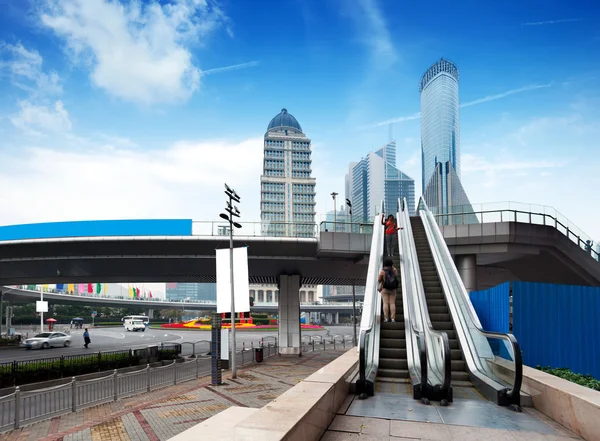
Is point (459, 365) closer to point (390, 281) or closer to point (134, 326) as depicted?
point (390, 281)

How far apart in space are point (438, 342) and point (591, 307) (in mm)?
5351

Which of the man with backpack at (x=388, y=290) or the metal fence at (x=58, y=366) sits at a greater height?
the man with backpack at (x=388, y=290)

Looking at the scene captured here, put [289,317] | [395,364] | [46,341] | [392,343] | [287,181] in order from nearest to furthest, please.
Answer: [395,364] → [392,343] → [289,317] → [46,341] → [287,181]

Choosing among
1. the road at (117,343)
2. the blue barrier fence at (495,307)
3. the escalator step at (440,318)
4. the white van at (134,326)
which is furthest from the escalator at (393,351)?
the white van at (134,326)

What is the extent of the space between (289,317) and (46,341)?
23605 mm

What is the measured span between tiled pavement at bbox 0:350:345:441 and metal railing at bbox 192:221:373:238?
28.4 ft

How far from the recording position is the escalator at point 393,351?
9.24 metres

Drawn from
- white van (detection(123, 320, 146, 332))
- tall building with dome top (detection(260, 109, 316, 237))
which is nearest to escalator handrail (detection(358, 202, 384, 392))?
white van (detection(123, 320, 146, 332))

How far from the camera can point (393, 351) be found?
32.7 feet

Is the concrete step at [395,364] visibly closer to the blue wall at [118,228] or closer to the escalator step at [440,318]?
the escalator step at [440,318]

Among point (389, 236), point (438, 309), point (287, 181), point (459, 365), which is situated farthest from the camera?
point (287, 181)

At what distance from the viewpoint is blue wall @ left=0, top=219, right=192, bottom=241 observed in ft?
86.8

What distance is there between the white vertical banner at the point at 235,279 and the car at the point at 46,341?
29889 millimetres

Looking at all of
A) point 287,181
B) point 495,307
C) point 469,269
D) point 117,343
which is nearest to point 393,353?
point 495,307
